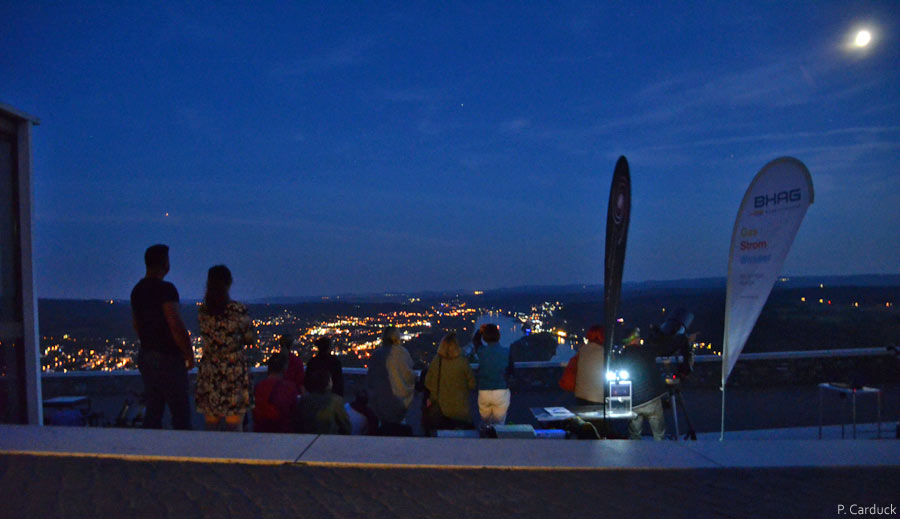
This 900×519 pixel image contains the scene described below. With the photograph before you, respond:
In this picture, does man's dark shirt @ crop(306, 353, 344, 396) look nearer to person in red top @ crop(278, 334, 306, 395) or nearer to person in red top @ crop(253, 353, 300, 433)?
person in red top @ crop(278, 334, 306, 395)

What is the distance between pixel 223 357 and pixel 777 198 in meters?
5.09

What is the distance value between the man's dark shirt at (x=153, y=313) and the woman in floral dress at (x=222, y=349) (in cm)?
25

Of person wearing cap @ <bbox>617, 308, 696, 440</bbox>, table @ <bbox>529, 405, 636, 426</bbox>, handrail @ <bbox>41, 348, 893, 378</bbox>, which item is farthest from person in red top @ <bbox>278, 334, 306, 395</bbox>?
person wearing cap @ <bbox>617, 308, 696, 440</bbox>

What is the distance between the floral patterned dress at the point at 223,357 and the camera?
4.36 meters

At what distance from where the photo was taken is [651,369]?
605 cm

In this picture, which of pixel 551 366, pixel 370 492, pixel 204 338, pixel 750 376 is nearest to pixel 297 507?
pixel 370 492

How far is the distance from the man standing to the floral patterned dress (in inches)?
5.4

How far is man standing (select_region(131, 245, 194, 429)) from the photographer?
4.34m

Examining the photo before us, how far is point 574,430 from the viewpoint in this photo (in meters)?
4.93

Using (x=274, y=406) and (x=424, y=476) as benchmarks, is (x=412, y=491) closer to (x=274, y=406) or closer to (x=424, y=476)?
(x=424, y=476)

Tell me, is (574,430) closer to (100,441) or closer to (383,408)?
(383,408)

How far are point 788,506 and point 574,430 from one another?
2178mm

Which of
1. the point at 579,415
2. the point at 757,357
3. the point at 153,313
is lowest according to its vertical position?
the point at 757,357

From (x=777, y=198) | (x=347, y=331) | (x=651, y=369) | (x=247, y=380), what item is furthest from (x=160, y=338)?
(x=347, y=331)
